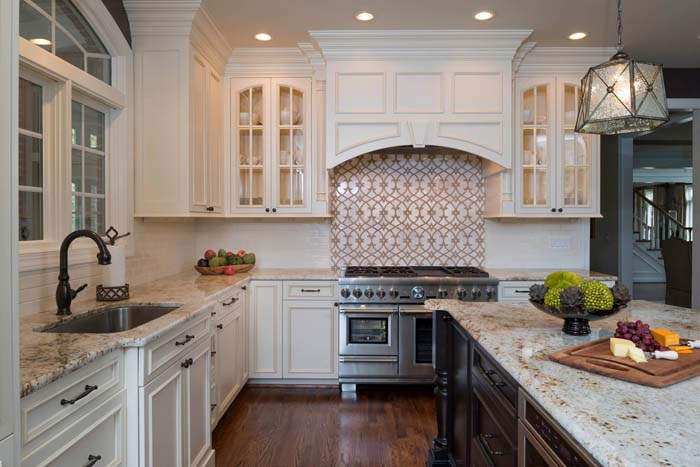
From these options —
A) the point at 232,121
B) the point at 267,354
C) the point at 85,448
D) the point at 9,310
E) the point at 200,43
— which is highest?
the point at 200,43

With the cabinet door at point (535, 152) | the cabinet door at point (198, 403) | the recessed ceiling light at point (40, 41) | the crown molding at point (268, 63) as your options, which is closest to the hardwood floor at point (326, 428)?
the cabinet door at point (198, 403)

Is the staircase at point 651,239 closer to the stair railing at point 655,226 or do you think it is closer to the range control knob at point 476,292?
the stair railing at point 655,226

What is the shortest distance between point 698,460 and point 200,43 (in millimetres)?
3511

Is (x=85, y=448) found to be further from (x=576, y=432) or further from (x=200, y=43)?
(x=200, y=43)

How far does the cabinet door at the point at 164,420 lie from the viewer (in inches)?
66.7

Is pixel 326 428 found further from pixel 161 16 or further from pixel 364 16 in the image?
pixel 161 16

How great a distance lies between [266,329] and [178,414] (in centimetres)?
164

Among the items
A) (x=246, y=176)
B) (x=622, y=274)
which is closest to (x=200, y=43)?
(x=246, y=176)

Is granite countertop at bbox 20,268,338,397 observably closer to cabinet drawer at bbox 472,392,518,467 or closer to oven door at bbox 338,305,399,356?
oven door at bbox 338,305,399,356

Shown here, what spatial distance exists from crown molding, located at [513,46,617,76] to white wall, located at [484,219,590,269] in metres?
1.30

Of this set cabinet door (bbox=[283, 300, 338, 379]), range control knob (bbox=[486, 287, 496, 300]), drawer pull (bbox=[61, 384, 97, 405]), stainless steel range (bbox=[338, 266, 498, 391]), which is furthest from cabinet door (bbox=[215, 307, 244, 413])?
range control knob (bbox=[486, 287, 496, 300])

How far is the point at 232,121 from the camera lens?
12.8 ft

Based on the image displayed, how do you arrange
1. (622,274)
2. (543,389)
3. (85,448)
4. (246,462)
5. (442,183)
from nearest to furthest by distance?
(543,389) < (85,448) < (246,462) < (442,183) < (622,274)

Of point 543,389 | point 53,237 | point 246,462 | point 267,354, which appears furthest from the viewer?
point 267,354
